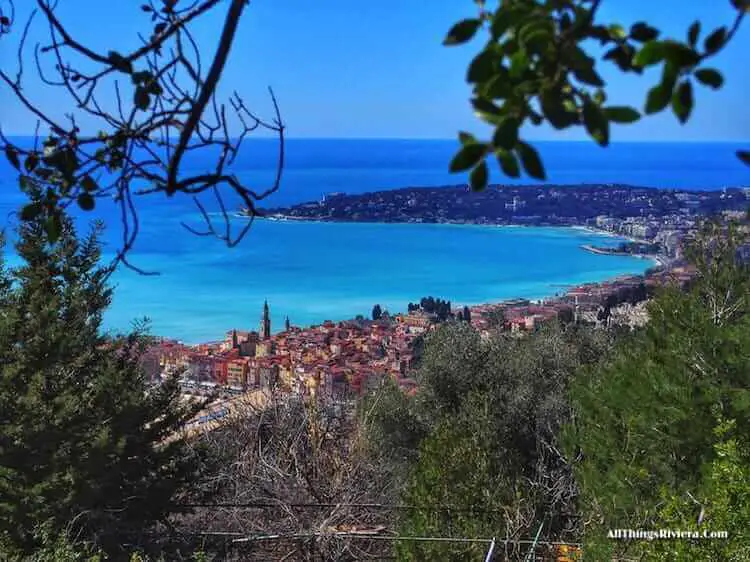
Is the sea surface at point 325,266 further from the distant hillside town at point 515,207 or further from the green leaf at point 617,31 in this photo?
the green leaf at point 617,31

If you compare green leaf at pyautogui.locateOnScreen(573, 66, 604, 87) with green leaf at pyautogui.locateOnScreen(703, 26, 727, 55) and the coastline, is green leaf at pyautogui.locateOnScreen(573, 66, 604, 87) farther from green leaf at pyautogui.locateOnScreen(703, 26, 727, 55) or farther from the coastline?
the coastline

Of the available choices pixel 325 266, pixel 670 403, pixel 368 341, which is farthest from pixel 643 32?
pixel 325 266

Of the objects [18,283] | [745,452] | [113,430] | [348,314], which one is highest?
[18,283]

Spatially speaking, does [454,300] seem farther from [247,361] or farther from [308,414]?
[308,414]

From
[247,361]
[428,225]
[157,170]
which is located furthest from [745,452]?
[428,225]

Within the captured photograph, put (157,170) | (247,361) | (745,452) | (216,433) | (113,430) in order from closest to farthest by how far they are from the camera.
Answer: (157,170) → (745,452) → (113,430) → (216,433) → (247,361)

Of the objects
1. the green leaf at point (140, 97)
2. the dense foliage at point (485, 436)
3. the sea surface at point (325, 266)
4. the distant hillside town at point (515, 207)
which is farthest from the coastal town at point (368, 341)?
the green leaf at point (140, 97)
